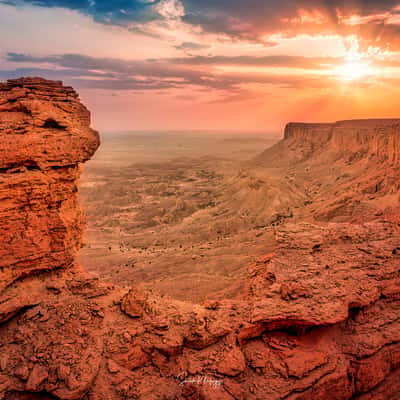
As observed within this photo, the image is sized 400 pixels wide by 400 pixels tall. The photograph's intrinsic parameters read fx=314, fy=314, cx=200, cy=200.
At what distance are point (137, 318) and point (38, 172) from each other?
4015 mm

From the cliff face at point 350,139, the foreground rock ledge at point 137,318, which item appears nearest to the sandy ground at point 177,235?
the foreground rock ledge at point 137,318

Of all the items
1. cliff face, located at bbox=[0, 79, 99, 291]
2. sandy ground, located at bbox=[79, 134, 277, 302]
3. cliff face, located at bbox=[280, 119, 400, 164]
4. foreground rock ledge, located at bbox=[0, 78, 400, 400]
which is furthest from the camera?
cliff face, located at bbox=[280, 119, 400, 164]

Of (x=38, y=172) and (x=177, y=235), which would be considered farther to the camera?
(x=177, y=235)

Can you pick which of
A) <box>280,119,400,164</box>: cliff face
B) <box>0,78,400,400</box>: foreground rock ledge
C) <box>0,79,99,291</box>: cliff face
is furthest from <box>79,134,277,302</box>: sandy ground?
<box>280,119,400,164</box>: cliff face

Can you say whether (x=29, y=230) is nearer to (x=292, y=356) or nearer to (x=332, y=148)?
(x=292, y=356)

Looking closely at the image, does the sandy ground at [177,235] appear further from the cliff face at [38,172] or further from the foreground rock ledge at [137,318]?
the foreground rock ledge at [137,318]

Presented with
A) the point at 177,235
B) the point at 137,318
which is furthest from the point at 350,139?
the point at 137,318

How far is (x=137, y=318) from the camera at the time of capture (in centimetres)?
707

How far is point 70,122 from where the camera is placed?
25.9 ft

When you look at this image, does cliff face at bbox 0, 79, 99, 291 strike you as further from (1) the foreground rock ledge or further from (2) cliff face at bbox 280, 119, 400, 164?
(2) cliff face at bbox 280, 119, 400, 164

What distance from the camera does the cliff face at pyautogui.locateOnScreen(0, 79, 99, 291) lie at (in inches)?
268

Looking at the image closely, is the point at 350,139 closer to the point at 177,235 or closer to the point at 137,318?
the point at 177,235

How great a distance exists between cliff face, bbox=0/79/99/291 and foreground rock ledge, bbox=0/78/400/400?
0.08ft

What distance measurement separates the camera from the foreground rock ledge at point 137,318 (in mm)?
6004
